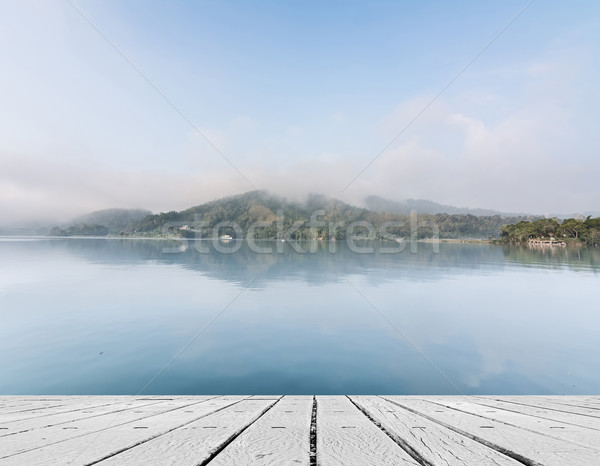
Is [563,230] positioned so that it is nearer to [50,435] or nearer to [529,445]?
[529,445]

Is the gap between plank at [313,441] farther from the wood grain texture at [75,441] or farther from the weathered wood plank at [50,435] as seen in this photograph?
the weathered wood plank at [50,435]

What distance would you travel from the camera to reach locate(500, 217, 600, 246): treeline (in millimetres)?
100438

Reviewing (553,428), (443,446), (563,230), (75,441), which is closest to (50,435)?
(75,441)

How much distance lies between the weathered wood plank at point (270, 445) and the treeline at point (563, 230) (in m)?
135

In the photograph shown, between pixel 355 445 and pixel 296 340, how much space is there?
10.4 metres

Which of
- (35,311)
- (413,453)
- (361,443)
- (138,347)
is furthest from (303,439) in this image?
(35,311)

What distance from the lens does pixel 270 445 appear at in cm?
160

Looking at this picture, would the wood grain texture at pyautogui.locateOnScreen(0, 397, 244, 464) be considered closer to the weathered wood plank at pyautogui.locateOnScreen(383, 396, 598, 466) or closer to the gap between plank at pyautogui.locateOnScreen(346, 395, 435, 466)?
the gap between plank at pyautogui.locateOnScreen(346, 395, 435, 466)

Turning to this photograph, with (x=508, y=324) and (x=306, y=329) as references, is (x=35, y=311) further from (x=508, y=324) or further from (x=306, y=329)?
(x=508, y=324)

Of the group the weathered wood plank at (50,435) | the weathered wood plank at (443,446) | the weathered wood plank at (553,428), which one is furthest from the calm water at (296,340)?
the weathered wood plank at (443,446)

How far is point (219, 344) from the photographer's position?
11.0m

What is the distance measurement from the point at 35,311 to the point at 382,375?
675 inches

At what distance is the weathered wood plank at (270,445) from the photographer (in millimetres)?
1393

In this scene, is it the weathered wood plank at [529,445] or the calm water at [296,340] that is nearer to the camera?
the weathered wood plank at [529,445]
